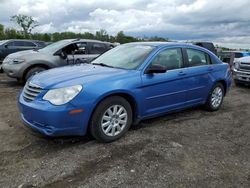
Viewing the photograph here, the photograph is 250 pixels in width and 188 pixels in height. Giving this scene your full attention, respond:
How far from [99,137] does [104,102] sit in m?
0.53

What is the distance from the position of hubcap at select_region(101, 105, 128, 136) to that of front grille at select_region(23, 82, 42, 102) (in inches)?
40.1

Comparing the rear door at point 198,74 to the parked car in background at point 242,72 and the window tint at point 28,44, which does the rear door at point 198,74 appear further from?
the window tint at point 28,44

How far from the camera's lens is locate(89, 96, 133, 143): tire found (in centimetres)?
416

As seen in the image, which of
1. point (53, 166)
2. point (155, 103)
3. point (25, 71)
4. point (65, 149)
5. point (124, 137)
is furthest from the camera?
point (25, 71)

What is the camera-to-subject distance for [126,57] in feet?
17.1

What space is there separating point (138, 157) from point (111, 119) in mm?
747

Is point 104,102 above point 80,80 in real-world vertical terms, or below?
below

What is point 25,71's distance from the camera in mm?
8852

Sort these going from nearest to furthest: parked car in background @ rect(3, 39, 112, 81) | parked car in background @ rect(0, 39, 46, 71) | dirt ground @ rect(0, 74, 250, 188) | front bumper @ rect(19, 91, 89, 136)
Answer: dirt ground @ rect(0, 74, 250, 188)
front bumper @ rect(19, 91, 89, 136)
parked car in background @ rect(3, 39, 112, 81)
parked car in background @ rect(0, 39, 46, 71)

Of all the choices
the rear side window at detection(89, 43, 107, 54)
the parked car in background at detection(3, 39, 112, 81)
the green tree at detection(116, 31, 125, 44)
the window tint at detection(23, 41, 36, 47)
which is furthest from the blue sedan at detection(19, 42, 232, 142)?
the green tree at detection(116, 31, 125, 44)

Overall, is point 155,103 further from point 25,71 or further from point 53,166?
point 25,71

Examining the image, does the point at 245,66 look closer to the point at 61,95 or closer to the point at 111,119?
the point at 111,119

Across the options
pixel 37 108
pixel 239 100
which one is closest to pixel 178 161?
pixel 37 108

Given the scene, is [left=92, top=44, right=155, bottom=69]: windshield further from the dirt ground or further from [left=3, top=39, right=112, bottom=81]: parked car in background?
[left=3, top=39, right=112, bottom=81]: parked car in background
